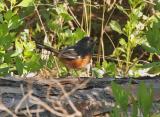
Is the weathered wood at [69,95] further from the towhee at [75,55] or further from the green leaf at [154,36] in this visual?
the towhee at [75,55]

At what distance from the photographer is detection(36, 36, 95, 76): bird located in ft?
15.3

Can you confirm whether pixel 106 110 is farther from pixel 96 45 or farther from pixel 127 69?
pixel 96 45

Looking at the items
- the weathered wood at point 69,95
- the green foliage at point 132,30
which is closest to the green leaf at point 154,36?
the weathered wood at point 69,95

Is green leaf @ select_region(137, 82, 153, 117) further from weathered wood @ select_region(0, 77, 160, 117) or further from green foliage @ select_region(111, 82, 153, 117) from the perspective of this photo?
weathered wood @ select_region(0, 77, 160, 117)

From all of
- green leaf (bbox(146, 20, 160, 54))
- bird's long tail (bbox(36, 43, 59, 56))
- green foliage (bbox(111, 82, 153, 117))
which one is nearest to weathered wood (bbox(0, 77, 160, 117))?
green leaf (bbox(146, 20, 160, 54))

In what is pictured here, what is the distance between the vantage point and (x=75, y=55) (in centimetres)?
491

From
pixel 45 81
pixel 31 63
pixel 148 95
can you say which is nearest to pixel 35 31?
pixel 31 63

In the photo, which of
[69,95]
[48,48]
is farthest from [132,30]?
[69,95]

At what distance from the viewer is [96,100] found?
9.50 ft

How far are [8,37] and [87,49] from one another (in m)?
1.34

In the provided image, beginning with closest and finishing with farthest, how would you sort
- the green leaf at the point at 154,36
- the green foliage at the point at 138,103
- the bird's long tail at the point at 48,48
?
1. the green foliage at the point at 138,103
2. the green leaf at the point at 154,36
3. the bird's long tail at the point at 48,48

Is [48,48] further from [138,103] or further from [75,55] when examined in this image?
[138,103]

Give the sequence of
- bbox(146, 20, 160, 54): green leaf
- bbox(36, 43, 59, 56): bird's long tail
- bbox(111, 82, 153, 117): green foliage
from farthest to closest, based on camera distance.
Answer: bbox(36, 43, 59, 56): bird's long tail → bbox(146, 20, 160, 54): green leaf → bbox(111, 82, 153, 117): green foliage

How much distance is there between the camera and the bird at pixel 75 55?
468cm
